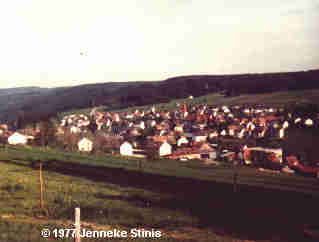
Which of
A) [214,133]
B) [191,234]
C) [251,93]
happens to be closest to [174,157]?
[214,133]

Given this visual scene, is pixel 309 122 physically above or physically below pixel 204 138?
above

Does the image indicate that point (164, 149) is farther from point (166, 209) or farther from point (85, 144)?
point (166, 209)

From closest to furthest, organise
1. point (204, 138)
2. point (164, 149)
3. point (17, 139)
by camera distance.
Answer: point (164, 149) → point (204, 138) → point (17, 139)

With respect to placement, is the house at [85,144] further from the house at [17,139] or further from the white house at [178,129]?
the white house at [178,129]

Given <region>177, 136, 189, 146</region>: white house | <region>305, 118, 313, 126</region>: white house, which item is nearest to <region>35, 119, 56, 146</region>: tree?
<region>177, 136, 189, 146</region>: white house

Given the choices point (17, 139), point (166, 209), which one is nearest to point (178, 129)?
point (17, 139)

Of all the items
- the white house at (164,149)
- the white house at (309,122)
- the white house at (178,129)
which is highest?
the white house at (309,122)

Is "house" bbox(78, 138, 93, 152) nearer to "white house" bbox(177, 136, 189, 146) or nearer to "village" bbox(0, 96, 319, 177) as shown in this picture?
"village" bbox(0, 96, 319, 177)

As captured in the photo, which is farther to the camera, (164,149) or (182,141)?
(182,141)

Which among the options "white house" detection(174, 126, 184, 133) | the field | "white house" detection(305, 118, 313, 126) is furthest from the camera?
"white house" detection(174, 126, 184, 133)

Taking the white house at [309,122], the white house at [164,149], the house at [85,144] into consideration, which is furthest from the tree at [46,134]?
the white house at [309,122]
